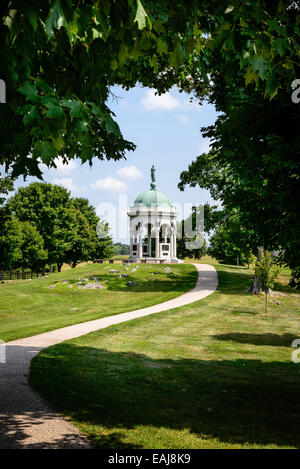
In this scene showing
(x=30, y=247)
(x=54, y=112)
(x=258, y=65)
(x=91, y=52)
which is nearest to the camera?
(x=54, y=112)

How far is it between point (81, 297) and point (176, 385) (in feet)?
65.0

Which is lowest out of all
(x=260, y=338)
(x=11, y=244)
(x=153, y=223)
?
(x=260, y=338)

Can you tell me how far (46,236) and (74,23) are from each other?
4711cm

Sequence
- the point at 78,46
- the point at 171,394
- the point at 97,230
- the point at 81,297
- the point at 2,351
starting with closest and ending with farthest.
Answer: the point at 78,46 < the point at 171,394 < the point at 2,351 < the point at 81,297 < the point at 97,230

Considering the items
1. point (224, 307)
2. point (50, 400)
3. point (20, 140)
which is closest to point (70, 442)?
point (50, 400)

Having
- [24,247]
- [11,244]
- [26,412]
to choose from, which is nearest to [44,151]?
[26,412]

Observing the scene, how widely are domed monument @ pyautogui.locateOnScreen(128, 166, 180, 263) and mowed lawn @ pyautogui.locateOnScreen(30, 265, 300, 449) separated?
31.0 metres

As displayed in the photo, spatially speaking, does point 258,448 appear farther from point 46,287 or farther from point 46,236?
point 46,236

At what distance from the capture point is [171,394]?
8203 mm

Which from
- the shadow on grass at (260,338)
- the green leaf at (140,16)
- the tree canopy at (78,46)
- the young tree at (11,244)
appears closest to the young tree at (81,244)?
the young tree at (11,244)

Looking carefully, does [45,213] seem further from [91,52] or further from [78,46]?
[91,52]

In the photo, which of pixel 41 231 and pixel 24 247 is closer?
pixel 24 247

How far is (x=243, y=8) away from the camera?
11.4 feet

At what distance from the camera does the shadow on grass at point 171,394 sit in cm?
635
